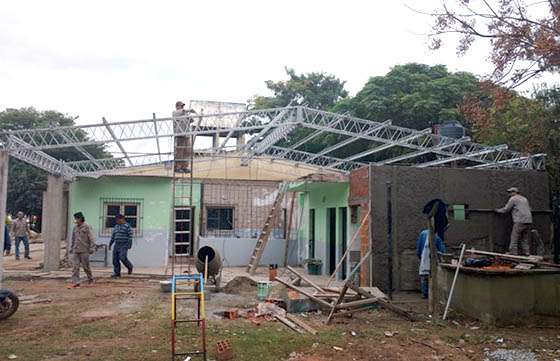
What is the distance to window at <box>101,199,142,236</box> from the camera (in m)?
18.7

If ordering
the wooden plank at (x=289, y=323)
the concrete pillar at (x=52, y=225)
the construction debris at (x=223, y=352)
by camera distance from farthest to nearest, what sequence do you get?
the concrete pillar at (x=52, y=225), the wooden plank at (x=289, y=323), the construction debris at (x=223, y=352)

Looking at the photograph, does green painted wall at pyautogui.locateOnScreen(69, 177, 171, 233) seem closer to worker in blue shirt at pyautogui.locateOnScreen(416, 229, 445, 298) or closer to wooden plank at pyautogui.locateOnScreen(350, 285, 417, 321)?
worker in blue shirt at pyautogui.locateOnScreen(416, 229, 445, 298)

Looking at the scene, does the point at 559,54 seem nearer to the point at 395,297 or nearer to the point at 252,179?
the point at 395,297

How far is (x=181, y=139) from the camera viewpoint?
48.1ft

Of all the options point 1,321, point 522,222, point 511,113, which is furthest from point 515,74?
point 1,321

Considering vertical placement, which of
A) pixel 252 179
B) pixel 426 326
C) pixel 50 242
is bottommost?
pixel 426 326

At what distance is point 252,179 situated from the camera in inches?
901

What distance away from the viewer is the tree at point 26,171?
3262cm

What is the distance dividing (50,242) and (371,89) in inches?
625

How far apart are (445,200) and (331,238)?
16.6ft

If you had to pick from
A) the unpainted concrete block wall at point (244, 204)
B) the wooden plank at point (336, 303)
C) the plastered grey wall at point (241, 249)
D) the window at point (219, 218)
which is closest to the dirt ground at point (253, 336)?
the wooden plank at point (336, 303)

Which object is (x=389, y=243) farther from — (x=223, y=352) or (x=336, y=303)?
(x=223, y=352)

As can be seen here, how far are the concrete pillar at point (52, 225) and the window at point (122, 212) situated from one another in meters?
1.92

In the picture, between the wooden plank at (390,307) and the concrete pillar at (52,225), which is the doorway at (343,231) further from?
the concrete pillar at (52,225)
